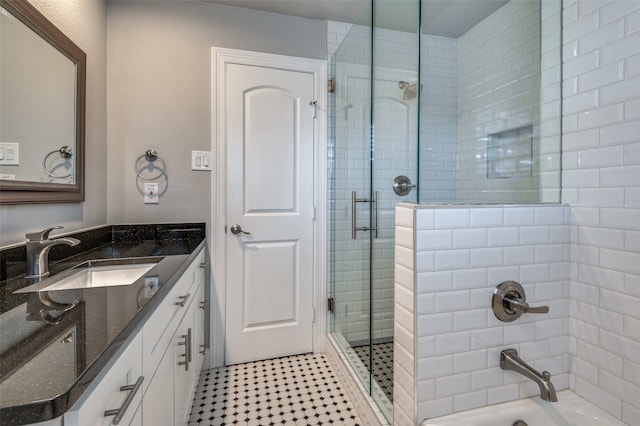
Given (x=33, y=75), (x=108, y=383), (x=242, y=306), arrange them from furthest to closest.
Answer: (x=242, y=306) < (x=33, y=75) < (x=108, y=383)


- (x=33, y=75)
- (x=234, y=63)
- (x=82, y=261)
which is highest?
(x=234, y=63)

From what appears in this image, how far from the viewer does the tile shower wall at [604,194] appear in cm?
104

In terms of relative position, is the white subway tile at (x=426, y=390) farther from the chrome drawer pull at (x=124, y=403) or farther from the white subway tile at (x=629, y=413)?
the chrome drawer pull at (x=124, y=403)

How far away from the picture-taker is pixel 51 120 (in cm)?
135

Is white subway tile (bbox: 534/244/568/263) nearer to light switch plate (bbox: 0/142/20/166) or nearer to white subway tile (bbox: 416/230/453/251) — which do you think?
white subway tile (bbox: 416/230/453/251)

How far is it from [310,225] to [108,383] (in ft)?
5.54

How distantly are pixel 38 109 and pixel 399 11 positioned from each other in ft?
5.61

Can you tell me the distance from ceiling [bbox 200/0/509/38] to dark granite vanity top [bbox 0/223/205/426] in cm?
147

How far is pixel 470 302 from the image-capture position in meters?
1.13

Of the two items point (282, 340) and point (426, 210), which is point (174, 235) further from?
point (426, 210)

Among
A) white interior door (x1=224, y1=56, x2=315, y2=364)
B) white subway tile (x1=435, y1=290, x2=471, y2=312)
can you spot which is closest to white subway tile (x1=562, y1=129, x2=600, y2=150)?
white subway tile (x1=435, y1=290, x2=471, y2=312)

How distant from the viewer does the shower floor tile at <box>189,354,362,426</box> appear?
157cm

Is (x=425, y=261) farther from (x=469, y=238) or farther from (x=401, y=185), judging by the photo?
(x=401, y=185)

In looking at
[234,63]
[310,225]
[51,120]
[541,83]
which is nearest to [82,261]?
[51,120]
